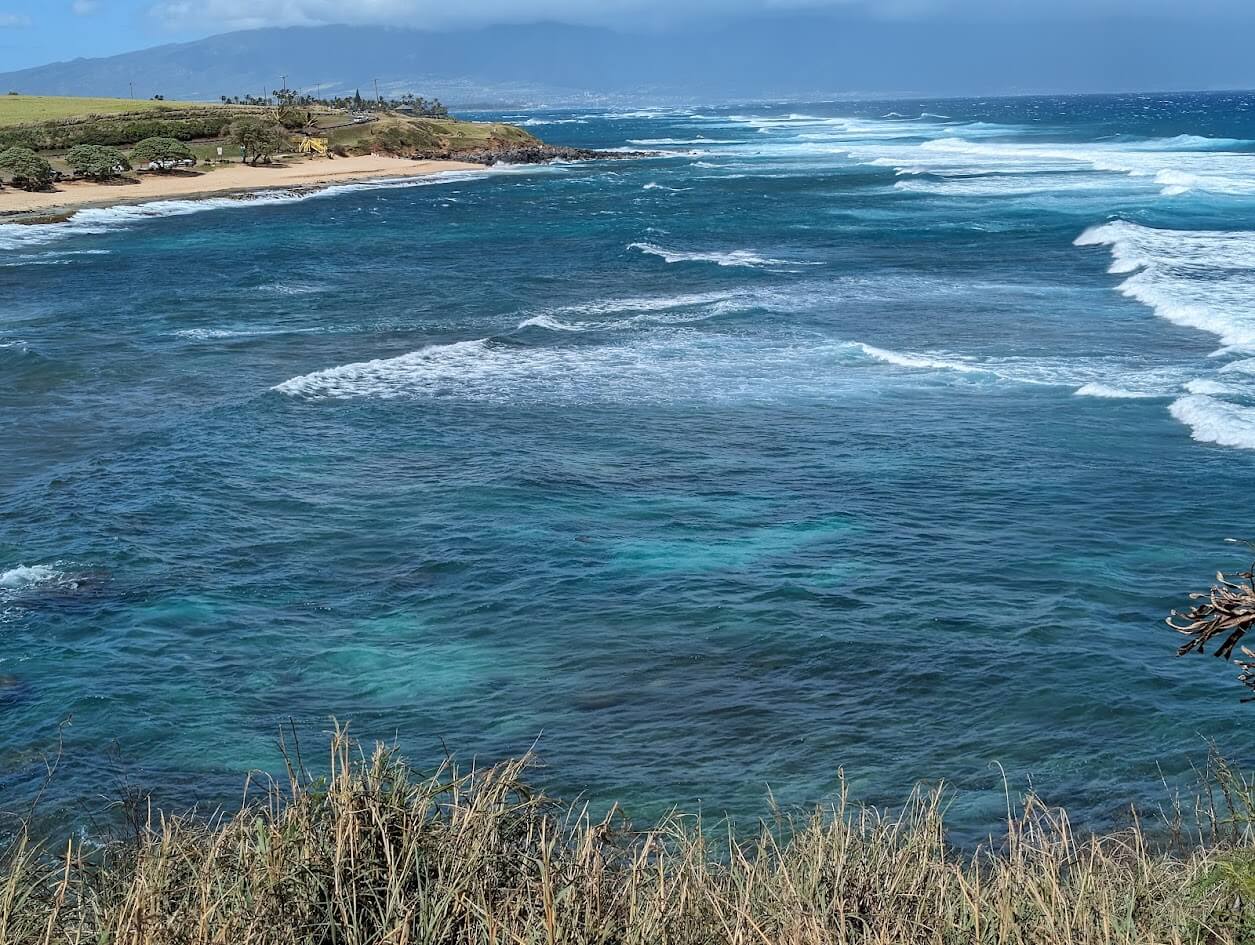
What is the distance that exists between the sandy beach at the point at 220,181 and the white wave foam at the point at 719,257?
111 feet

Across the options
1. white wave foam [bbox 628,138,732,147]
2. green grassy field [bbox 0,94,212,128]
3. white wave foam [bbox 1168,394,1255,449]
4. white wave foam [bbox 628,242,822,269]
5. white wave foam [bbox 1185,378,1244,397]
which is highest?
green grassy field [bbox 0,94,212,128]

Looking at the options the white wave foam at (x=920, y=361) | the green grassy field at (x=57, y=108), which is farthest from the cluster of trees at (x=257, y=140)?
the white wave foam at (x=920, y=361)

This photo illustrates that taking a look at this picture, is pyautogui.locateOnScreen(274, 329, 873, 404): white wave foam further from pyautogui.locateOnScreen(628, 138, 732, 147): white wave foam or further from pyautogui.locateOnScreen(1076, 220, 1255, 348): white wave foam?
pyautogui.locateOnScreen(628, 138, 732, 147): white wave foam

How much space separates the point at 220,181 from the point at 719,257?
45895 mm

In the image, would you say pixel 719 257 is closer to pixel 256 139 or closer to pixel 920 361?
pixel 920 361

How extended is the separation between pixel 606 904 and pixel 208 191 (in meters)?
80.2

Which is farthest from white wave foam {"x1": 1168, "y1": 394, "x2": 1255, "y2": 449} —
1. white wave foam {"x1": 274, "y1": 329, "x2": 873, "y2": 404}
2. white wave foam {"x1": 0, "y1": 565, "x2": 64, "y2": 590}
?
white wave foam {"x1": 0, "y1": 565, "x2": 64, "y2": 590}

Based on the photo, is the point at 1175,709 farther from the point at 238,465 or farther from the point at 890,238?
the point at 890,238

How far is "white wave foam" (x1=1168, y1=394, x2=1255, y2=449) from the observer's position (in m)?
24.5

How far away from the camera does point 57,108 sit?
11575 cm

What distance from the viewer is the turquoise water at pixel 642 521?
48.3 feet

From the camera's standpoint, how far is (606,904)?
6777 millimetres

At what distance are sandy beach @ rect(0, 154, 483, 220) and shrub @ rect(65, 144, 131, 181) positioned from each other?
0.92 metres

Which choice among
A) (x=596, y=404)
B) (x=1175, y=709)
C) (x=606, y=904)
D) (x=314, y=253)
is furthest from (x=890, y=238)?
(x=606, y=904)
